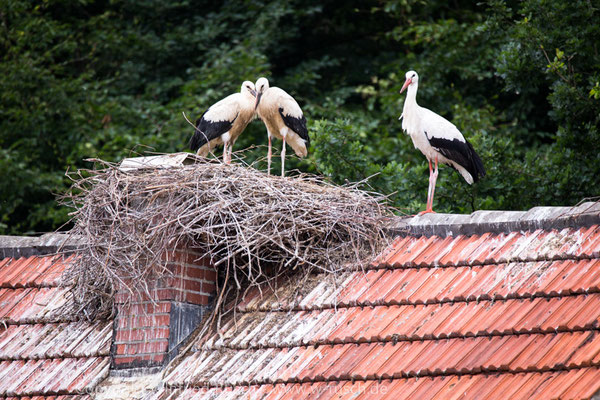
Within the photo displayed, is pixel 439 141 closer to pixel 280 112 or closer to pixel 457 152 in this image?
pixel 457 152

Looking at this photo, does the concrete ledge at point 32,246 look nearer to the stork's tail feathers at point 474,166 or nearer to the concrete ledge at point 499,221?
the concrete ledge at point 499,221

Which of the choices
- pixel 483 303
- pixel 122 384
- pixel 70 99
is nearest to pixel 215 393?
pixel 122 384

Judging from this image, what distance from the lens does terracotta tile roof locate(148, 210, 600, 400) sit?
214 inches

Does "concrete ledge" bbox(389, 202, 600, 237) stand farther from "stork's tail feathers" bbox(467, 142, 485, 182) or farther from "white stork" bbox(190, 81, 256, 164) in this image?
"white stork" bbox(190, 81, 256, 164)

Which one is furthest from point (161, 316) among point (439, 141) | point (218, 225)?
point (439, 141)

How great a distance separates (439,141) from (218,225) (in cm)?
294

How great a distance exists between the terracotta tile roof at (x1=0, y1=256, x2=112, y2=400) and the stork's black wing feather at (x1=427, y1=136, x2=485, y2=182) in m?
3.38

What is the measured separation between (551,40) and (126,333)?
720 centimetres

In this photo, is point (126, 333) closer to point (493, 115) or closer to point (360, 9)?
point (493, 115)

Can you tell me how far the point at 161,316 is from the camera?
6.87 meters

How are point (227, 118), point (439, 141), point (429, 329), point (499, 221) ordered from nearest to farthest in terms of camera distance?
point (429, 329) → point (499, 221) → point (439, 141) → point (227, 118)

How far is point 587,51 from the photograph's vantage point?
11859mm

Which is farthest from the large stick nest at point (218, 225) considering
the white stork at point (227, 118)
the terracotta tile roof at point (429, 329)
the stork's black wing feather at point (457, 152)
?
the white stork at point (227, 118)

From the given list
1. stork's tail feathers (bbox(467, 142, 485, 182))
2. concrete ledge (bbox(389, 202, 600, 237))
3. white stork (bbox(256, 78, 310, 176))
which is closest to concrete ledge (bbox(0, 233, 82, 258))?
white stork (bbox(256, 78, 310, 176))
